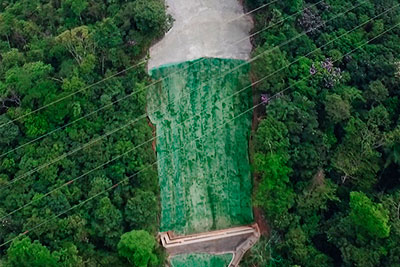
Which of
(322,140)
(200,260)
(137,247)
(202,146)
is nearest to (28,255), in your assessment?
(137,247)

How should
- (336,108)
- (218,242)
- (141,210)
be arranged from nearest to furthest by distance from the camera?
(141,210), (336,108), (218,242)

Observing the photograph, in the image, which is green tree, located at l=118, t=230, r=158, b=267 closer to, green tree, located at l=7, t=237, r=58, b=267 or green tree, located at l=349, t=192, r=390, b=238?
green tree, located at l=7, t=237, r=58, b=267

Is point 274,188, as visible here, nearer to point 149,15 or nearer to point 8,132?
point 149,15

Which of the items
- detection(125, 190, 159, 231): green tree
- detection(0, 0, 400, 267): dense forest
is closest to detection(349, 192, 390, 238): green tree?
detection(0, 0, 400, 267): dense forest

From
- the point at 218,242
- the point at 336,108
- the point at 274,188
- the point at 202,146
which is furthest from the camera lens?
the point at 202,146

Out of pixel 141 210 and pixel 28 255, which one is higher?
pixel 141 210

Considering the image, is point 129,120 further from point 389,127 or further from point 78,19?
point 389,127
